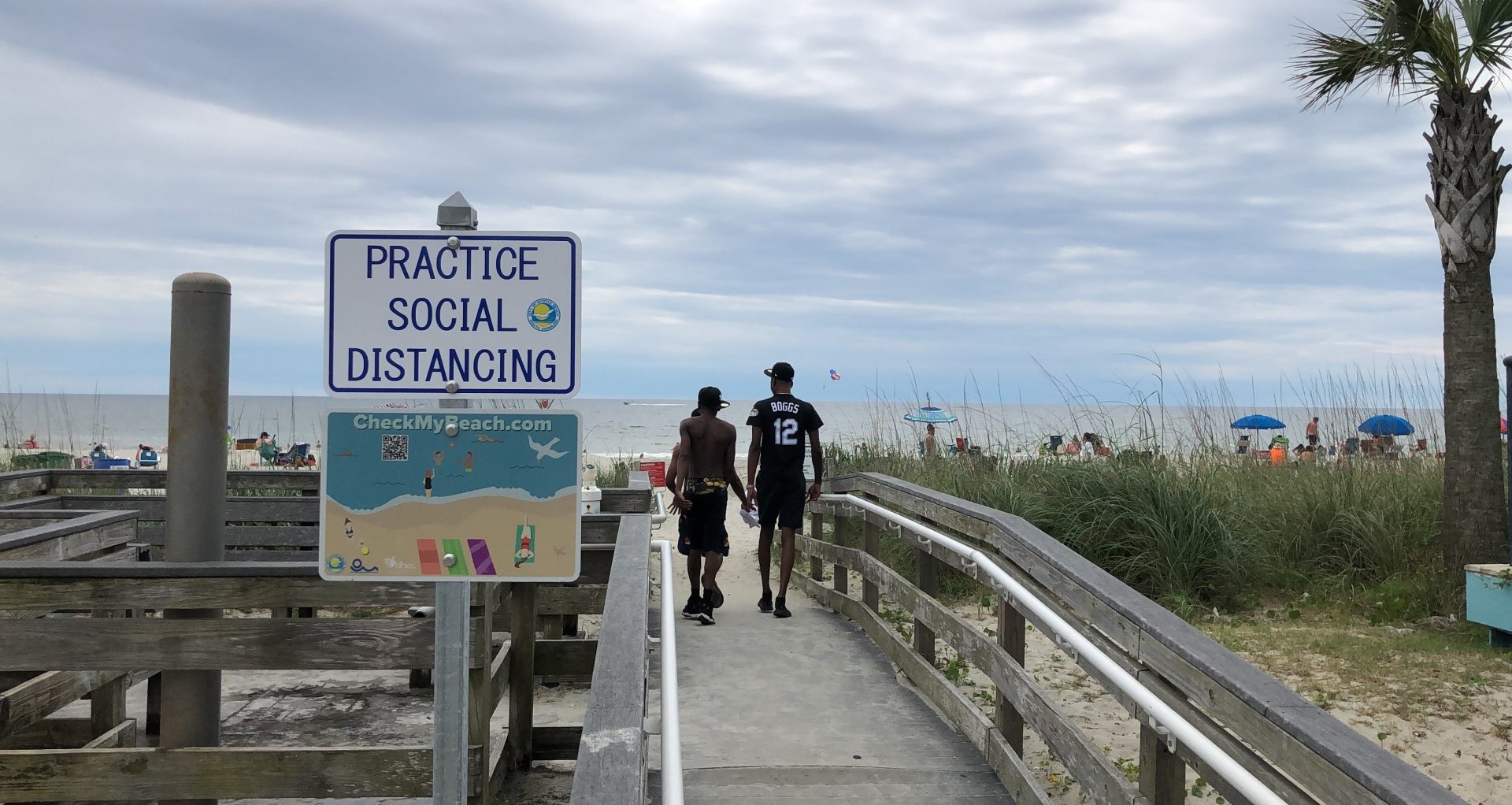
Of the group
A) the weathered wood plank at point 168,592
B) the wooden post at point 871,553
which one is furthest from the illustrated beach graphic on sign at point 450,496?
the wooden post at point 871,553

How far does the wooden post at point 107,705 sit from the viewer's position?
16.1ft

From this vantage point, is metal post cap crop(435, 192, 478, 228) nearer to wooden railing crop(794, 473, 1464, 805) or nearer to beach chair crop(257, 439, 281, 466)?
wooden railing crop(794, 473, 1464, 805)

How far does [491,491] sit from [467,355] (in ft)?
1.08

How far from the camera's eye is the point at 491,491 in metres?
2.51

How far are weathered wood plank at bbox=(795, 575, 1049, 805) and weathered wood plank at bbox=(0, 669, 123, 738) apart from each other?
3.45m

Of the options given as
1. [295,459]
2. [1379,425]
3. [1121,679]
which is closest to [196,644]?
[1121,679]

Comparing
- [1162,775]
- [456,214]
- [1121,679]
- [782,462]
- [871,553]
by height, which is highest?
[456,214]

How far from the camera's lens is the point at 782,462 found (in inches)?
325

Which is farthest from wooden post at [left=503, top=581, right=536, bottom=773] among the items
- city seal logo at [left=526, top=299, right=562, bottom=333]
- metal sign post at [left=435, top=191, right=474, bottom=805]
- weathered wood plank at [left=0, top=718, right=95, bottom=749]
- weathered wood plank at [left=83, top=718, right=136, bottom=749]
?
city seal logo at [left=526, top=299, right=562, bottom=333]

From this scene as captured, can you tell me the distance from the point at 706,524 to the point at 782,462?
744mm

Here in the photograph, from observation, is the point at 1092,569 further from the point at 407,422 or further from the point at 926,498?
the point at 407,422

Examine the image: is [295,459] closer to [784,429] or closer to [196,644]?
[784,429]

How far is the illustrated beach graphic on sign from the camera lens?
2.49m

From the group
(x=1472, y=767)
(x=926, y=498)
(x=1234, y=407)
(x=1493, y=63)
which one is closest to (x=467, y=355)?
(x=926, y=498)
